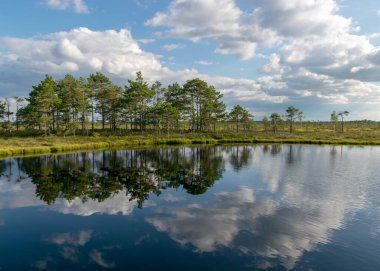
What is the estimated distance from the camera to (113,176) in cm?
3534

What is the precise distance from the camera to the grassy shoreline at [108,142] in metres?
57.9

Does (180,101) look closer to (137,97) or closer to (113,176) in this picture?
(137,97)

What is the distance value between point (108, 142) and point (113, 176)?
3926 cm

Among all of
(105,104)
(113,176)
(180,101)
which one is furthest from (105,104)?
(113,176)

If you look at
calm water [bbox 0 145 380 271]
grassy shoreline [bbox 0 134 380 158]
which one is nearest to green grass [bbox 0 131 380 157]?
grassy shoreline [bbox 0 134 380 158]

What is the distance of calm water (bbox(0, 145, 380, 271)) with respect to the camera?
14023 mm

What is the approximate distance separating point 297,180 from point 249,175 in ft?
19.8

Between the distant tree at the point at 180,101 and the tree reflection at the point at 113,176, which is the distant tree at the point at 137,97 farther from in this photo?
the tree reflection at the point at 113,176

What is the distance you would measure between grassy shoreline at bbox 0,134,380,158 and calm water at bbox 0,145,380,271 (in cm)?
2174

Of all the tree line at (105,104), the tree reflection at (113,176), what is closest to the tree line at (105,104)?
the tree line at (105,104)

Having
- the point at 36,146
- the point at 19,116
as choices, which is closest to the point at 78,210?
the point at 36,146

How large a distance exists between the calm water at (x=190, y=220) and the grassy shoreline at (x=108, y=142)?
2174 centimetres

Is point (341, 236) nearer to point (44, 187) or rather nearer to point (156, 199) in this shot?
point (156, 199)

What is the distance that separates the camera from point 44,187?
3003 centimetres
